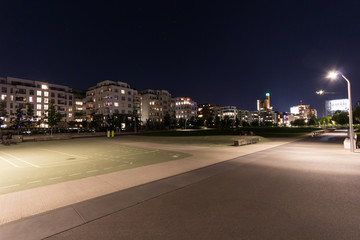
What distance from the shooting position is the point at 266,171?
392 inches

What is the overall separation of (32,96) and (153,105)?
56.1 m

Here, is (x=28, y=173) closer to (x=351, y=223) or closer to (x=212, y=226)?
(x=212, y=226)

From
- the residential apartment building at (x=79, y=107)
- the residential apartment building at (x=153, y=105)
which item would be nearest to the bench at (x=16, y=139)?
the residential apartment building at (x=79, y=107)

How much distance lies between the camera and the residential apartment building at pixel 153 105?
104312 mm

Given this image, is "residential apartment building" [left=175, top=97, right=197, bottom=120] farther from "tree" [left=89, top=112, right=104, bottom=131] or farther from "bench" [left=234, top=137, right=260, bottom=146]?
"bench" [left=234, top=137, right=260, bottom=146]

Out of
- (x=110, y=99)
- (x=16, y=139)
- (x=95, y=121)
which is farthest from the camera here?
(x=110, y=99)

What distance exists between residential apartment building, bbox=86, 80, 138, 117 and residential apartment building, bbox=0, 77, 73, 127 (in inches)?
453

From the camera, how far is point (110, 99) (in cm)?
8344

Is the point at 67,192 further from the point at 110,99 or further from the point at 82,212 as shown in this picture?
the point at 110,99

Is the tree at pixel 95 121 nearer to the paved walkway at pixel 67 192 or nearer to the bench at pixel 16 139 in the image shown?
the bench at pixel 16 139

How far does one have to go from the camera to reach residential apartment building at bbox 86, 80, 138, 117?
273 feet

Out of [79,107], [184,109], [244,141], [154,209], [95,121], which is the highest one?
[184,109]

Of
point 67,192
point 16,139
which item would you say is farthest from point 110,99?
point 67,192

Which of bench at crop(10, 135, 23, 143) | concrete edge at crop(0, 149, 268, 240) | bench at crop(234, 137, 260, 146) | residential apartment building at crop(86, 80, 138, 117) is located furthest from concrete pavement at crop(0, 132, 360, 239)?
residential apartment building at crop(86, 80, 138, 117)
